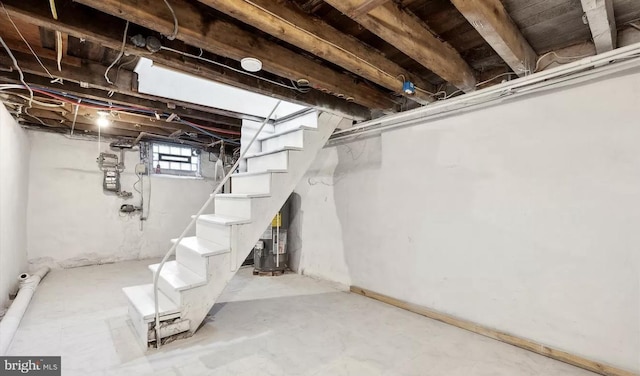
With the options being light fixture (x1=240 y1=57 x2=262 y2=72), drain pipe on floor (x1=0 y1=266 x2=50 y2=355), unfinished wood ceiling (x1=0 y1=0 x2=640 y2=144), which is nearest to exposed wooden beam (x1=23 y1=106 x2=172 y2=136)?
unfinished wood ceiling (x1=0 y1=0 x2=640 y2=144)

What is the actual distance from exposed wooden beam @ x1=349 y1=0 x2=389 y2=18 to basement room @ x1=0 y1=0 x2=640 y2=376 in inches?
0.5

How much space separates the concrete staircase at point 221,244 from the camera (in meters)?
2.14

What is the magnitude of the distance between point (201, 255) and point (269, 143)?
1.58 metres

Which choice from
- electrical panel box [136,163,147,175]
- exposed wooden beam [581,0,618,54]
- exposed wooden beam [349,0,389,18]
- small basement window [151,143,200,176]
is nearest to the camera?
exposed wooden beam [349,0,389,18]

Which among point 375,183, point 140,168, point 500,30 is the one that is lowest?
point 375,183

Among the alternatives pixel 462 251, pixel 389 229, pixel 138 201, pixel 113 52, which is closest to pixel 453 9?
pixel 462 251

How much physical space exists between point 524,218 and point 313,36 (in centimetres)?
197

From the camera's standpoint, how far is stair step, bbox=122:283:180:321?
6.69 feet

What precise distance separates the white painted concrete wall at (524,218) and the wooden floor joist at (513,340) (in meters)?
0.04

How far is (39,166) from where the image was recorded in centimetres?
418

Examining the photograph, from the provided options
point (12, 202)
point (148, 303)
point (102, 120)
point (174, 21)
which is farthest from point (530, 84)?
point (12, 202)

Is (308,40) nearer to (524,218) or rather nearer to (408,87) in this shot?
→ (408,87)

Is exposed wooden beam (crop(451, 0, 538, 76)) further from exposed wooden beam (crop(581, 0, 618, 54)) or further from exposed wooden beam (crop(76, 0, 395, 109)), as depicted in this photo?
exposed wooden beam (crop(76, 0, 395, 109))

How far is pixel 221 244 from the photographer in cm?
238
